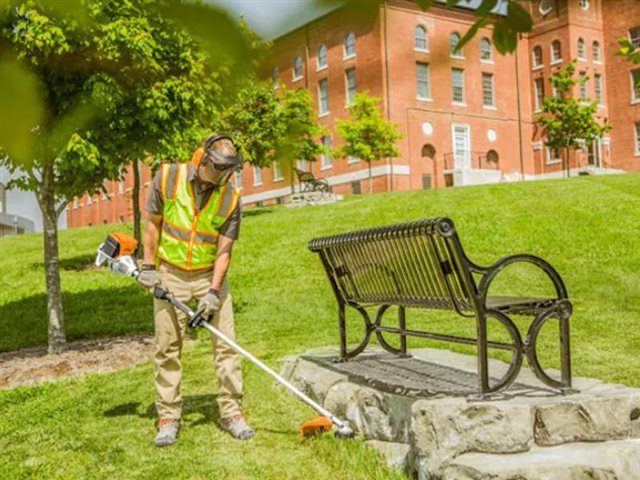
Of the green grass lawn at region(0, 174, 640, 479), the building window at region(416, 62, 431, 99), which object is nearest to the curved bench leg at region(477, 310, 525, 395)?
the green grass lawn at region(0, 174, 640, 479)

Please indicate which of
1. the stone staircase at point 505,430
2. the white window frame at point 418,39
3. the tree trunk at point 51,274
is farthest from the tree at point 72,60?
the tree trunk at point 51,274

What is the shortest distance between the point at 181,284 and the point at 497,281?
8172 millimetres

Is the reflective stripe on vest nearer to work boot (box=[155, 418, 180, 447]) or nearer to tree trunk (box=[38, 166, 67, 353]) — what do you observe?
work boot (box=[155, 418, 180, 447])

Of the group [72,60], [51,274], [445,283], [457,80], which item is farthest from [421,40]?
[51,274]

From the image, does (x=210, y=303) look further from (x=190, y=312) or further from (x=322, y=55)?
(x=322, y=55)

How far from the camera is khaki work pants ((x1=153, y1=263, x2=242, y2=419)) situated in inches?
204

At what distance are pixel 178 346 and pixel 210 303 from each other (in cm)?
49

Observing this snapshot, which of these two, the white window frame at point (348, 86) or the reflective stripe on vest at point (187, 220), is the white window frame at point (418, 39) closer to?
the white window frame at point (348, 86)

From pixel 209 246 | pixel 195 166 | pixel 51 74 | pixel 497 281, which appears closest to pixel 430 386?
pixel 209 246

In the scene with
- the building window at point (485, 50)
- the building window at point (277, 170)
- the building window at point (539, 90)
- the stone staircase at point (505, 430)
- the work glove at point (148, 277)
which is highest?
the building window at point (539, 90)

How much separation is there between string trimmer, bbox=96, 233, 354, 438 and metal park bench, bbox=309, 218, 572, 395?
949mm

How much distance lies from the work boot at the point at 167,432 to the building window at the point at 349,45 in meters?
4.45

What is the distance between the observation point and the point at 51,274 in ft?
29.2

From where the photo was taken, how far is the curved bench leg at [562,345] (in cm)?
449
